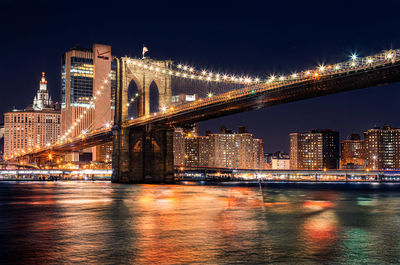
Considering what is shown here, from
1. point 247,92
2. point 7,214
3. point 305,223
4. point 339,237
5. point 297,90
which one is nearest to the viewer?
point 339,237

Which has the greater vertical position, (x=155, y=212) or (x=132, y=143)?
(x=132, y=143)

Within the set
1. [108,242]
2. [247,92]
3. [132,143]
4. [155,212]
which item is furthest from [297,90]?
[108,242]

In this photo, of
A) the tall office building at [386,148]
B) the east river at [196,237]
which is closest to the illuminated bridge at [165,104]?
the east river at [196,237]

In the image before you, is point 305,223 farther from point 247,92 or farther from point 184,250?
point 247,92

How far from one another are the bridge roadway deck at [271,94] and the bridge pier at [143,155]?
2.34m

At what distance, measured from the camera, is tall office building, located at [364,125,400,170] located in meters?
191

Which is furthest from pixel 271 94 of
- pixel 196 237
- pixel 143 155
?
pixel 196 237

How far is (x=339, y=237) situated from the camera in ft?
59.7

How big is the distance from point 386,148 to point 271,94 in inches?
6237

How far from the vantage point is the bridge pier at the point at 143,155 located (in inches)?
2766

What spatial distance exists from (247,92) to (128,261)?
1636 inches

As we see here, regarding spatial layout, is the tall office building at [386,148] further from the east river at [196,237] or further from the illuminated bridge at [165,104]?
the east river at [196,237]

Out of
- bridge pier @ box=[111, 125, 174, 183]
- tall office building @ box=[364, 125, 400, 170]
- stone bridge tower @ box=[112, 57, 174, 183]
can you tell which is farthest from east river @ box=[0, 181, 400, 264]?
tall office building @ box=[364, 125, 400, 170]

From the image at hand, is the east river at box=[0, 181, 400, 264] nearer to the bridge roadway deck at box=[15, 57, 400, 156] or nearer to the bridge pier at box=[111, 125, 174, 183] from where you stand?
the bridge roadway deck at box=[15, 57, 400, 156]
